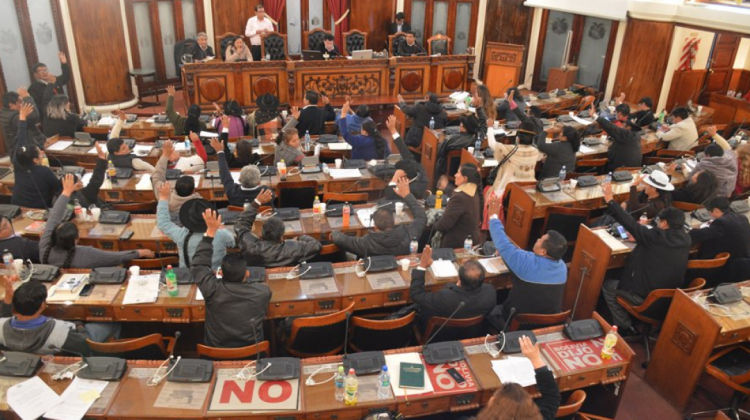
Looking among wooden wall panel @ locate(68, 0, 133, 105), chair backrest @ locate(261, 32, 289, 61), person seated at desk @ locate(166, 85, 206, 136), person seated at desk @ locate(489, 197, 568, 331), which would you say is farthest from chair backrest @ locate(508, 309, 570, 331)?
wooden wall panel @ locate(68, 0, 133, 105)

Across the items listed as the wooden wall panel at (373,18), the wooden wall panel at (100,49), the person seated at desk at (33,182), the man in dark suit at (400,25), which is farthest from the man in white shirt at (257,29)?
the person seated at desk at (33,182)

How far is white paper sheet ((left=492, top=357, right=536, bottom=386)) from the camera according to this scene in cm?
369

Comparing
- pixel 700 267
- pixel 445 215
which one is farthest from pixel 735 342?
pixel 445 215

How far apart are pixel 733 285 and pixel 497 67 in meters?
8.85

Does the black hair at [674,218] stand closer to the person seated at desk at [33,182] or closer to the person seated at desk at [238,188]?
the person seated at desk at [238,188]

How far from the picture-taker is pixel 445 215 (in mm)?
5434

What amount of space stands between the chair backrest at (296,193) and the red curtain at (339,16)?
797 centimetres

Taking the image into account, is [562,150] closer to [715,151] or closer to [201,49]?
[715,151]

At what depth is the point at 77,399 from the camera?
3.42 metres

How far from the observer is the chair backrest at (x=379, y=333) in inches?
160

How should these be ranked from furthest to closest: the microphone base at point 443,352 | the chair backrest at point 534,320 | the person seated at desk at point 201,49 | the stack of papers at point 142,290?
the person seated at desk at point 201,49 < the stack of papers at point 142,290 < the chair backrest at point 534,320 < the microphone base at point 443,352

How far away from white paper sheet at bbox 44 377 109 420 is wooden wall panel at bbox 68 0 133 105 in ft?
29.3

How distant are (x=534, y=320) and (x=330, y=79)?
25.8 ft

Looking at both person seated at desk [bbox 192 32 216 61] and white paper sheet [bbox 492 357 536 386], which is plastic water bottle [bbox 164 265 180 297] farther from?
person seated at desk [bbox 192 32 216 61]
